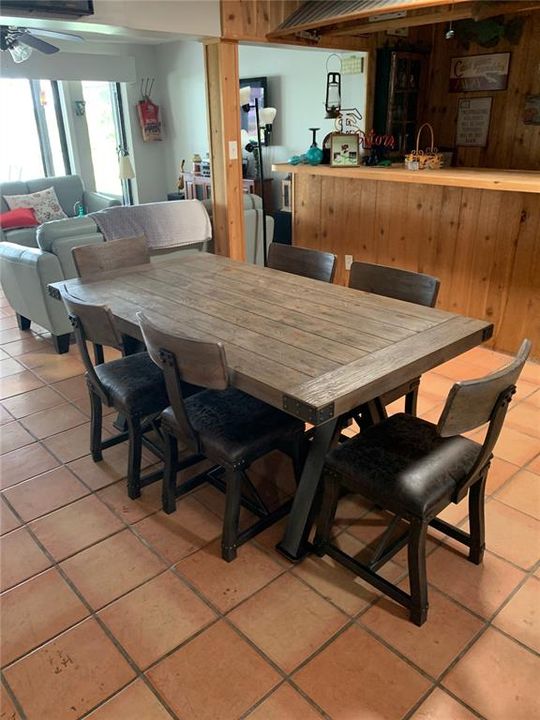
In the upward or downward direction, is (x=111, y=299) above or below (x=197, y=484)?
above

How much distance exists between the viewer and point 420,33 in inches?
174

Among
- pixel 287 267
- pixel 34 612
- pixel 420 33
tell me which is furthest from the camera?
pixel 420 33

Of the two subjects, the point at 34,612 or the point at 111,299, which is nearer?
the point at 34,612

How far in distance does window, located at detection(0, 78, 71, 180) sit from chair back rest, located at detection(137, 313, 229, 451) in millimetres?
6836

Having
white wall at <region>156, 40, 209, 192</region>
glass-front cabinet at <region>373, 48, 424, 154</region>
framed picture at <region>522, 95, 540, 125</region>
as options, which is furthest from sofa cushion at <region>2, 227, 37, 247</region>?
framed picture at <region>522, 95, 540, 125</region>

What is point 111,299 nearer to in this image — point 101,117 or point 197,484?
point 197,484

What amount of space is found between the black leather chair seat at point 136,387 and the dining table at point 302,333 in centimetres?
24

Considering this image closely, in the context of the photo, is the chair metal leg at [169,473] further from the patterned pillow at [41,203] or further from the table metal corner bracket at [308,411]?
the patterned pillow at [41,203]

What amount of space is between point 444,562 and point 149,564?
1.05m

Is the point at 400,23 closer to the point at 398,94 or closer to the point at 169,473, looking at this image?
the point at 398,94

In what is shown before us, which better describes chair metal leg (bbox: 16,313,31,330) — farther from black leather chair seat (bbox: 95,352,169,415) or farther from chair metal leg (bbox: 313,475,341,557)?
chair metal leg (bbox: 313,475,341,557)

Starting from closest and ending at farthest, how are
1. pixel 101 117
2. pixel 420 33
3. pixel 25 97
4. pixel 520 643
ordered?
pixel 520 643, pixel 420 33, pixel 25 97, pixel 101 117

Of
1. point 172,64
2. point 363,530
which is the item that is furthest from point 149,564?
point 172,64

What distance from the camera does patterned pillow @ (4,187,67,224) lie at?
6.20 meters
